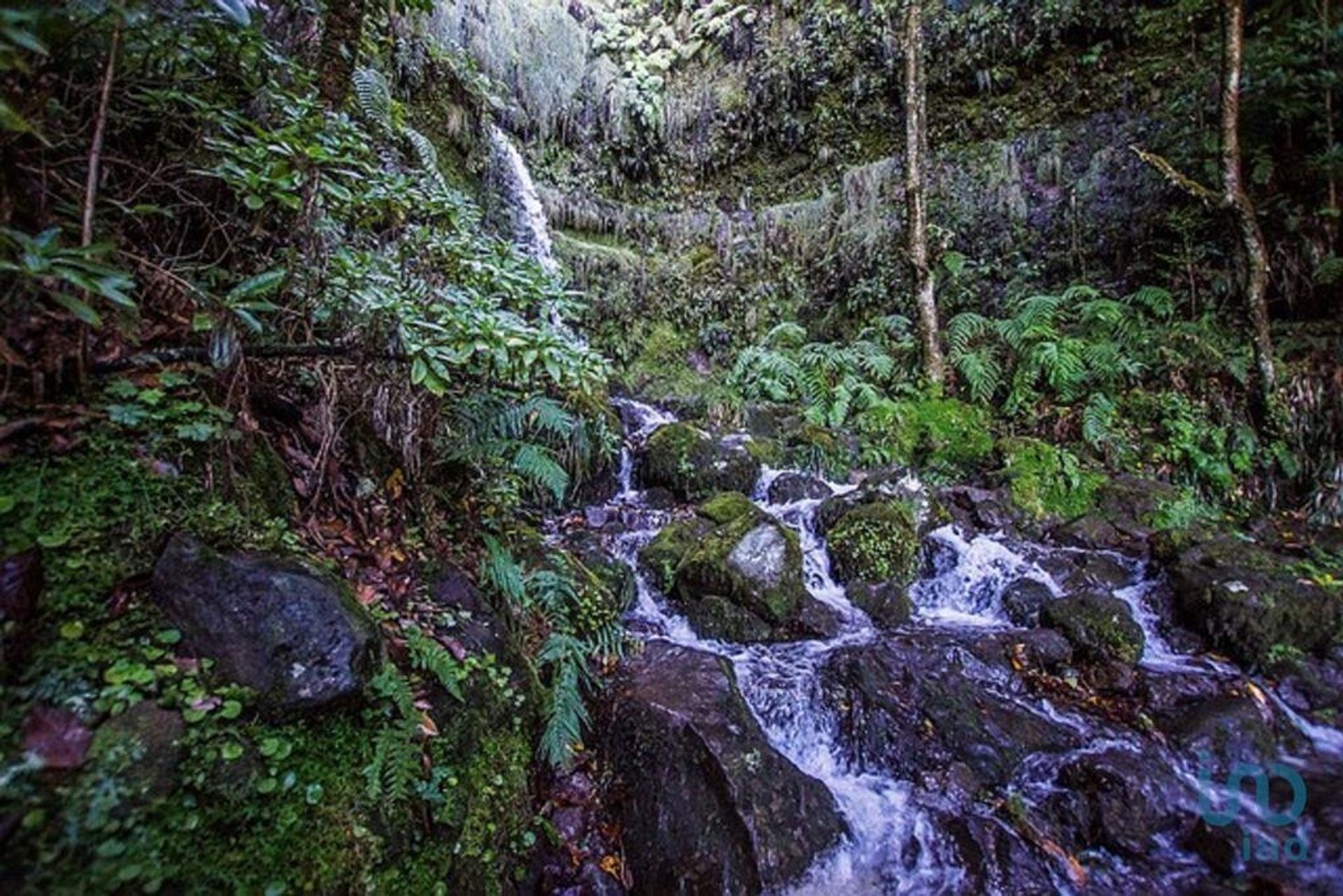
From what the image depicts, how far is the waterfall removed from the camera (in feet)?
29.6

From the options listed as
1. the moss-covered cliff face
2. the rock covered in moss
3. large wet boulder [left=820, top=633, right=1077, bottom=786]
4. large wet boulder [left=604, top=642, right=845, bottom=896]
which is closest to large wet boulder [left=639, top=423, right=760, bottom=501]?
the rock covered in moss

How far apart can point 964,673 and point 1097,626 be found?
3.43 ft

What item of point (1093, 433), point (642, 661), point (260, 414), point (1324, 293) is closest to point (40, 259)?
point (260, 414)

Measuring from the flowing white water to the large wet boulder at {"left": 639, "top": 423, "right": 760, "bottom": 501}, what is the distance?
2.10 ft

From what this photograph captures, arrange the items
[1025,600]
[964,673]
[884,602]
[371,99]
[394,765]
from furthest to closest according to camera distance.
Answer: [884,602], [1025,600], [371,99], [964,673], [394,765]

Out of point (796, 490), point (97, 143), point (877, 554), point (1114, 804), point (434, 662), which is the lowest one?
point (1114, 804)

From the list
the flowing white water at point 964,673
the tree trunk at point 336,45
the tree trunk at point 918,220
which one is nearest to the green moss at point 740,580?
the flowing white water at point 964,673

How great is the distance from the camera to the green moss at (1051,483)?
5.28 m

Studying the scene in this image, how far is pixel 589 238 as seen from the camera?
1112 cm

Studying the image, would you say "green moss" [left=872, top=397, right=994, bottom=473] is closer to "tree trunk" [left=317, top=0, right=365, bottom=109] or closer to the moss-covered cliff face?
the moss-covered cliff face

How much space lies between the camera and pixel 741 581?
402 centimetres

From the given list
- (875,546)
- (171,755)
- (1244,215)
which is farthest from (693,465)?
(1244,215)

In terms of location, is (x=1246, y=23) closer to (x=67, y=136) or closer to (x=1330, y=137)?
(x=1330, y=137)

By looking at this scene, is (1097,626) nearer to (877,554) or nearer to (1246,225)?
(877,554)
